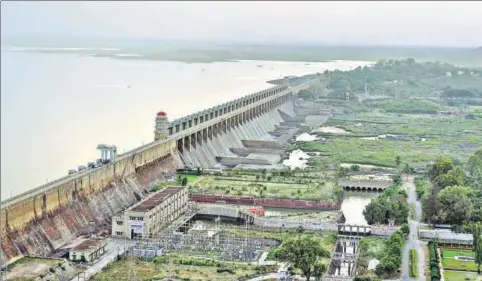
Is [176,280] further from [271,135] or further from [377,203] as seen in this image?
[271,135]

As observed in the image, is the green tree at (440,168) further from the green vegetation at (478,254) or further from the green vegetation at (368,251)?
the green vegetation at (478,254)

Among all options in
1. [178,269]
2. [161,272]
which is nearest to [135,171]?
[178,269]

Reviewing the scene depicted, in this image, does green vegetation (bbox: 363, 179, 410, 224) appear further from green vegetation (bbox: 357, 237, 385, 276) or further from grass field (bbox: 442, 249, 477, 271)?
grass field (bbox: 442, 249, 477, 271)

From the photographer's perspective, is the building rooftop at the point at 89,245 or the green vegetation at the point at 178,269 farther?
the building rooftop at the point at 89,245

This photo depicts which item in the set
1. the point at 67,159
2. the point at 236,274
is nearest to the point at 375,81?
the point at 67,159

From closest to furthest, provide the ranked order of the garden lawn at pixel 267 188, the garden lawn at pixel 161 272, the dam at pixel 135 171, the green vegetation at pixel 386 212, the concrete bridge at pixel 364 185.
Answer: the garden lawn at pixel 161 272
the dam at pixel 135 171
the green vegetation at pixel 386 212
the garden lawn at pixel 267 188
the concrete bridge at pixel 364 185

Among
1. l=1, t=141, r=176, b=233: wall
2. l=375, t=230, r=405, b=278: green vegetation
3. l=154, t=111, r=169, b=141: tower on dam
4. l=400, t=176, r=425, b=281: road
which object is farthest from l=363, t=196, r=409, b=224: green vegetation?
l=154, t=111, r=169, b=141: tower on dam

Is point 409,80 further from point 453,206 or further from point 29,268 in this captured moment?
point 29,268

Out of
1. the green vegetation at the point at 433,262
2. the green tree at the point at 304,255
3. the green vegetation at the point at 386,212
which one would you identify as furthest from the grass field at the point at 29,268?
the green vegetation at the point at 386,212
